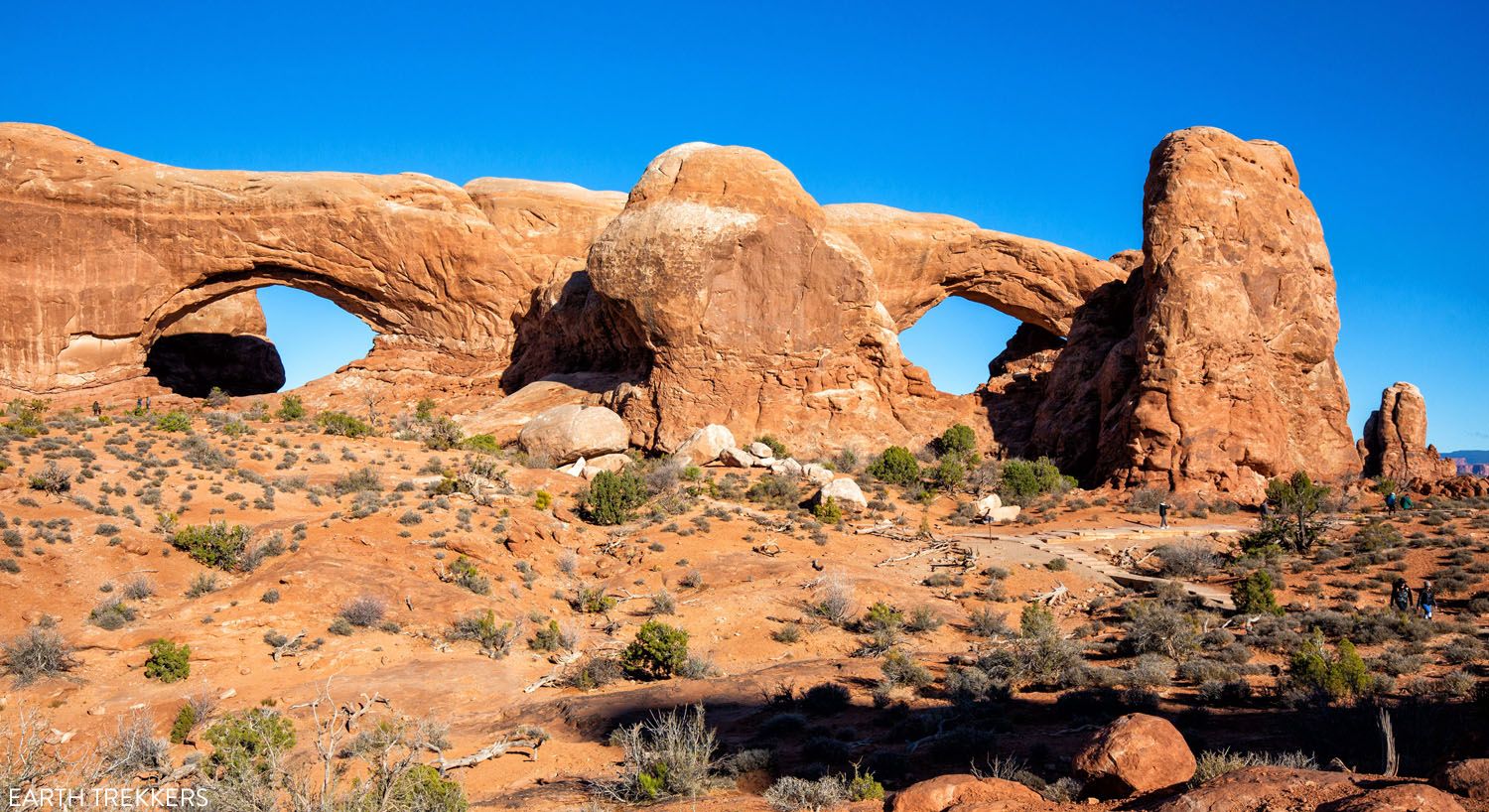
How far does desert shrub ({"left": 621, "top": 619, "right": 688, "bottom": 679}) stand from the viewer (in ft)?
40.1

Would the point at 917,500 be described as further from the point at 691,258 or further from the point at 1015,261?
the point at 1015,261

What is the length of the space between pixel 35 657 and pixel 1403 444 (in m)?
31.1

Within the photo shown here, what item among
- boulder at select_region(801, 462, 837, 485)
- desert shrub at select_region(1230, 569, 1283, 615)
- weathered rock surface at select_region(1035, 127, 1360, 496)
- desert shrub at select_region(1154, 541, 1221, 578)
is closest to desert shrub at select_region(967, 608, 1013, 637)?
desert shrub at select_region(1230, 569, 1283, 615)

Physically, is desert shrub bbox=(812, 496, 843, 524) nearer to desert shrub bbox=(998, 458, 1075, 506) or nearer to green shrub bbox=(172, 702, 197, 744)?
desert shrub bbox=(998, 458, 1075, 506)

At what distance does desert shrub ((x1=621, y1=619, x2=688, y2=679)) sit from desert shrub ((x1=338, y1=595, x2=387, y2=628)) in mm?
3823

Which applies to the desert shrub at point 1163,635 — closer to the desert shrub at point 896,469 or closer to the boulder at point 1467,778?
the boulder at point 1467,778

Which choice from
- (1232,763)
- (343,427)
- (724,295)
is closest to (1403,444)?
(724,295)

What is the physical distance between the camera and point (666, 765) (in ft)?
→ 26.7

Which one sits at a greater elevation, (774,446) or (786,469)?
(774,446)

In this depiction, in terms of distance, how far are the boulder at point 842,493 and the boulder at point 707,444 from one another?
4.29 m

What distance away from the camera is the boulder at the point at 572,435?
25.4 meters

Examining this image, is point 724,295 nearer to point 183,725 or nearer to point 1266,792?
point 183,725

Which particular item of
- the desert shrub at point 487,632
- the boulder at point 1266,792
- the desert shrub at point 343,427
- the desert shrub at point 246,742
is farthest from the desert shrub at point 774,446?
the boulder at point 1266,792

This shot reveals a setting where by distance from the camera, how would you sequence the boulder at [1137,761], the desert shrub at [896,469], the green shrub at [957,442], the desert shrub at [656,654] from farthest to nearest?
the green shrub at [957,442] < the desert shrub at [896,469] < the desert shrub at [656,654] < the boulder at [1137,761]
